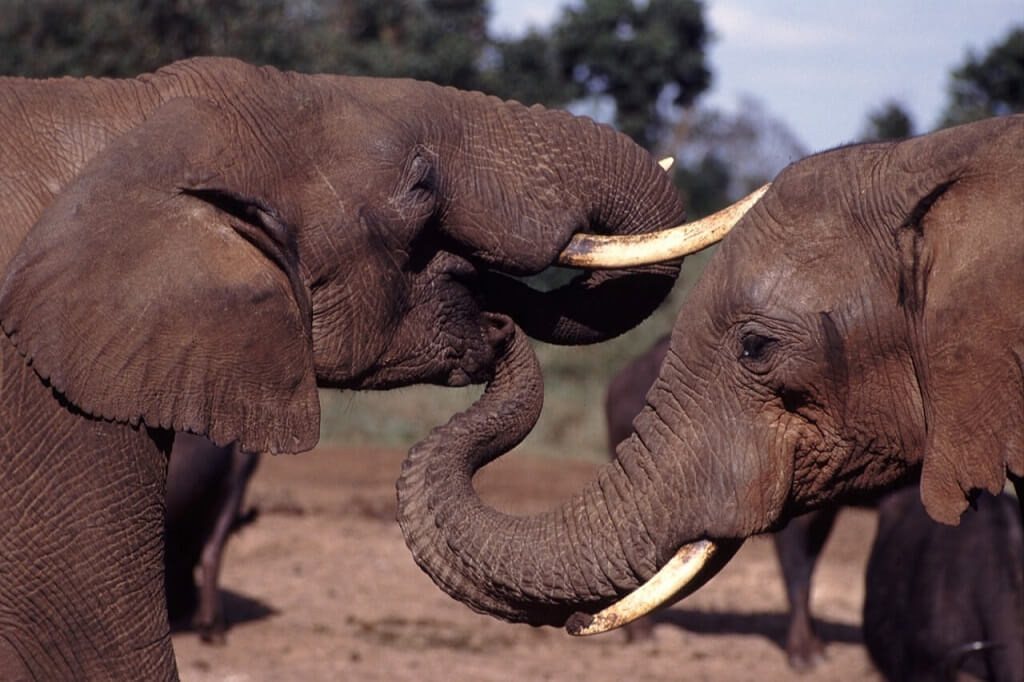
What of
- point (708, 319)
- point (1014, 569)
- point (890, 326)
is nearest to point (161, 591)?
point (708, 319)

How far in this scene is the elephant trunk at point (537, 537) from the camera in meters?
4.35

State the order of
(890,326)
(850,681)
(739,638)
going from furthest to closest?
1. (739,638)
2. (850,681)
3. (890,326)

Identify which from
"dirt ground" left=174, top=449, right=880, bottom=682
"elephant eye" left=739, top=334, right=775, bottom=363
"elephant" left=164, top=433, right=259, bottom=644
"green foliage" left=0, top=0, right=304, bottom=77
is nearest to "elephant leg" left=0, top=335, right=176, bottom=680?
"elephant eye" left=739, top=334, right=775, bottom=363

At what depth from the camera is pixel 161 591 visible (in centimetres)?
469

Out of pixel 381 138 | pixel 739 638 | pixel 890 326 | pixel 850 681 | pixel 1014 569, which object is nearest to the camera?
pixel 890 326

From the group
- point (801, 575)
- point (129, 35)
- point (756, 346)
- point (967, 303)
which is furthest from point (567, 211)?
point (129, 35)

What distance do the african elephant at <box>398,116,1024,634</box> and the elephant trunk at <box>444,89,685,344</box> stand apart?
31.7 inches

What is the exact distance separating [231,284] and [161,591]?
0.89 m

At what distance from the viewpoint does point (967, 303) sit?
3.83m

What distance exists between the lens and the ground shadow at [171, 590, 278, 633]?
10.2 metres

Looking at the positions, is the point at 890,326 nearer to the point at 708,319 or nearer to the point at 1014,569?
the point at 708,319

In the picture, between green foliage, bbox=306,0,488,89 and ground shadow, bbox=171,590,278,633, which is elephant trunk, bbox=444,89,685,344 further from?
green foliage, bbox=306,0,488,89

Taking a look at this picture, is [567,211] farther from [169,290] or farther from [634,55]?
[634,55]

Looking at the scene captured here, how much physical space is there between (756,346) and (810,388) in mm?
168
